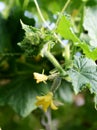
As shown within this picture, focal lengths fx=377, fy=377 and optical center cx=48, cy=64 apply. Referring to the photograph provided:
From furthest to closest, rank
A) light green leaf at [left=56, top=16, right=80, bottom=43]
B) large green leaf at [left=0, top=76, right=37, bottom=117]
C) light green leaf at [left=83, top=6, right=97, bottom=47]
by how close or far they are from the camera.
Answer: large green leaf at [left=0, top=76, right=37, bottom=117] → light green leaf at [left=83, top=6, right=97, bottom=47] → light green leaf at [left=56, top=16, right=80, bottom=43]

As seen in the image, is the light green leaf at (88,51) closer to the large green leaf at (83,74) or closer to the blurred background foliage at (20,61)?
the large green leaf at (83,74)

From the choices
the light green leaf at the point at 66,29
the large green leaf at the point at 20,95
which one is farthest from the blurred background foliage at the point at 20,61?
the light green leaf at the point at 66,29

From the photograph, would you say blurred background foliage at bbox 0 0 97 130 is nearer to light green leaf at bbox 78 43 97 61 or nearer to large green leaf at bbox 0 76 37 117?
large green leaf at bbox 0 76 37 117

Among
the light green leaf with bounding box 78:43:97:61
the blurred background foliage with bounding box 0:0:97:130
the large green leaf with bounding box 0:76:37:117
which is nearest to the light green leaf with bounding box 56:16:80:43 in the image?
the light green leaf with bounding box 78:43:97:61

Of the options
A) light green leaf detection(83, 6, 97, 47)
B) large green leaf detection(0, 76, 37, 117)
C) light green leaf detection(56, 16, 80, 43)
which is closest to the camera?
light green leaf detection(56, 16, 80, 43)

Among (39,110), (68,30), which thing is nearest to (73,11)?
(39,110)

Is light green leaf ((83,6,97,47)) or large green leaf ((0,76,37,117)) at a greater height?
light green leaf ((83,6,97,47))

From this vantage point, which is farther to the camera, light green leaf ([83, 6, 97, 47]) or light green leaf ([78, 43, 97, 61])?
light green leaf ([83, 6, 97, 47])
